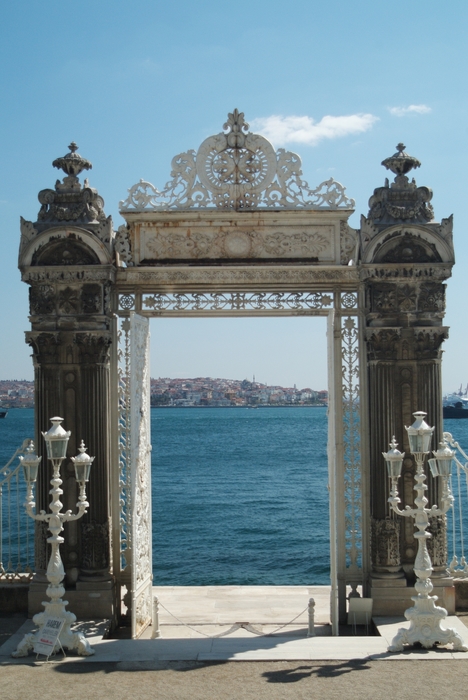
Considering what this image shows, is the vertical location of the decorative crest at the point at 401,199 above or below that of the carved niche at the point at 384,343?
above

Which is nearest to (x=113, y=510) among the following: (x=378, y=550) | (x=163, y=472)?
→ (x=378, y=550)

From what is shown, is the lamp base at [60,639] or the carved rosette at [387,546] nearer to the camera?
the lamp base at [60,639]

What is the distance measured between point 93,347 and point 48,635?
9.37 feet

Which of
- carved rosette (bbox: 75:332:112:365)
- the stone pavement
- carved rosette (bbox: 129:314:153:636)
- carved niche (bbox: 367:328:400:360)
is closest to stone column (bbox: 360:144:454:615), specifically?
carved niche (bbox: 367:328:400:360)

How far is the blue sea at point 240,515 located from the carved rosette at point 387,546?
9.60m

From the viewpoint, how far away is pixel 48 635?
659 centimetres

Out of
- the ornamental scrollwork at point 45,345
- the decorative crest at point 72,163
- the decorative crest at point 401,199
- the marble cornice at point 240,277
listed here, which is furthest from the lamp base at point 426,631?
the decorative crest at point 72,163

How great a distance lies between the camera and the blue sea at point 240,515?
18922mm

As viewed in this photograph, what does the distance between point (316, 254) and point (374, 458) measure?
2225mm

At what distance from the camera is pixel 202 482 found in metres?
36.4

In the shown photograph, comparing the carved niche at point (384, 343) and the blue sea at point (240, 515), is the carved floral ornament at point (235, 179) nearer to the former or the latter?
A: the carved niche at point (384, 343)

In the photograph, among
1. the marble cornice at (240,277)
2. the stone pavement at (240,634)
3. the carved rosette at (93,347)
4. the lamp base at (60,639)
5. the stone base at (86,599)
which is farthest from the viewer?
the marble cornice at (240,277)

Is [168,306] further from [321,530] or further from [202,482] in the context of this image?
[202,482]

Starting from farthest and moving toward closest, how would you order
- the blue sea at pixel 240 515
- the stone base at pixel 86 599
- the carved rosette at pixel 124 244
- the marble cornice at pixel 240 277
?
the blue sea at pixel 240 515 → the carved rosette at pixel 124 244 → the marble cornice at pixel 240 277 → the stone base at pixel 86 599
